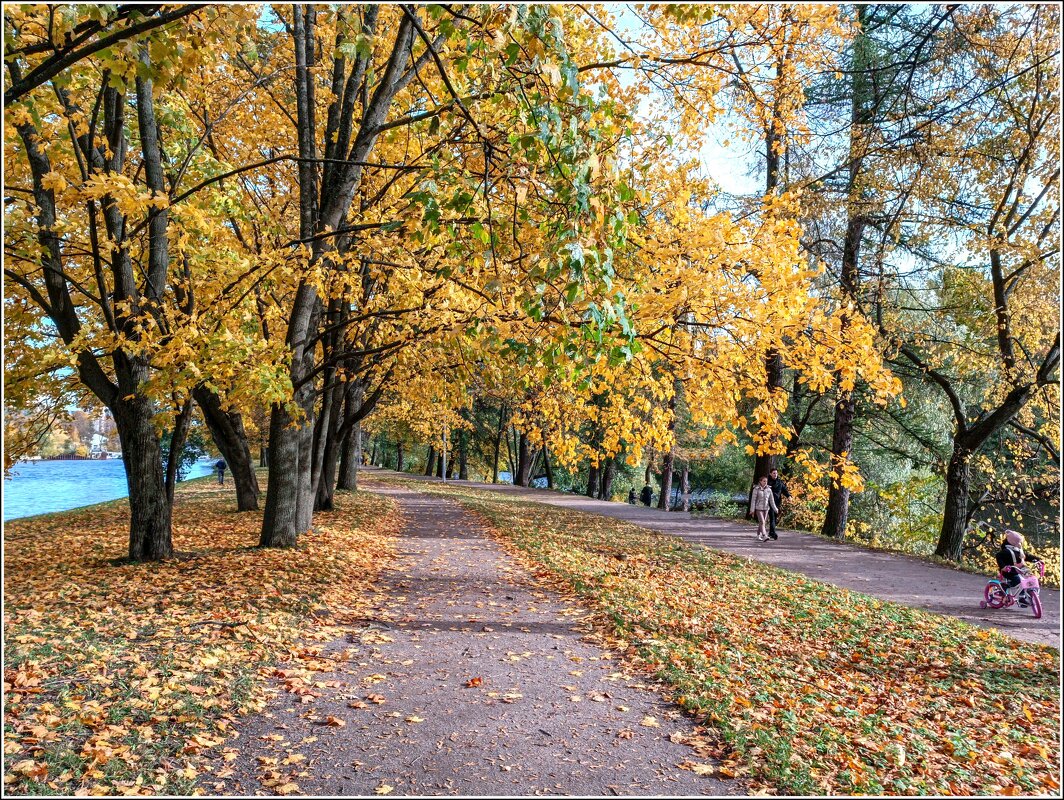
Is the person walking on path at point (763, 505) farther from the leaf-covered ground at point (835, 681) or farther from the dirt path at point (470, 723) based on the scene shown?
the dirt path at point (470, 723)

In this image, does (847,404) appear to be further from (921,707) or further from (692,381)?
(921,707)

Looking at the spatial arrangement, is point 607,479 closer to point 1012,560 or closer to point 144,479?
point 1012,560

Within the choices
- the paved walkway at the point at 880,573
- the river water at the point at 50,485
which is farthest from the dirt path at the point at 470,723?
the paved walkway at the point at 880,573

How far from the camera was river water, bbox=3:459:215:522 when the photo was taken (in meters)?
3.48

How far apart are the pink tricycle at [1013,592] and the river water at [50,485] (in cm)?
1030

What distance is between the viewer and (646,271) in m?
6.84

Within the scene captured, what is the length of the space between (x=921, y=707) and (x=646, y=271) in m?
4.53

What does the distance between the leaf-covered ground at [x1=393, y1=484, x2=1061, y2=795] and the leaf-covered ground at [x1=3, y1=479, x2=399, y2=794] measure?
10.5 ft

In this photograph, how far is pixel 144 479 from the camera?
841cm

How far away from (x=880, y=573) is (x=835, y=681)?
6.40 m

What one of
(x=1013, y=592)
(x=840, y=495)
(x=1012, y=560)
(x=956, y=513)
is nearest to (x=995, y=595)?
(x=1013, y=592)

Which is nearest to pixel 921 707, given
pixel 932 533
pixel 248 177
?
pixel 248 177

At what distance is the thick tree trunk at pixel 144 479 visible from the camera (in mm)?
8273

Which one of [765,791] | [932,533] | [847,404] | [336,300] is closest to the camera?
[765,791]
